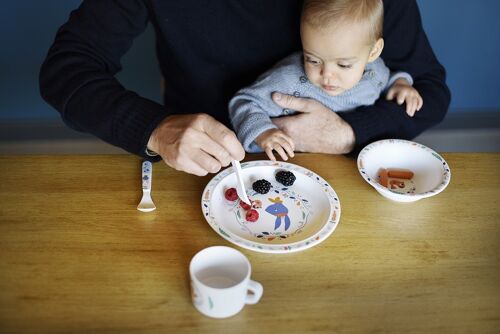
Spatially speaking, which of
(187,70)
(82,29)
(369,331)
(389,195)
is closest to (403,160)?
(389,195)

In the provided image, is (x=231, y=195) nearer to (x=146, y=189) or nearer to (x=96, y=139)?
(x=146, y=189)

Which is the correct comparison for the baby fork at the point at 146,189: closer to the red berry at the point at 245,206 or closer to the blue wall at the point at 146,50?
the red berry at the point at 245,206

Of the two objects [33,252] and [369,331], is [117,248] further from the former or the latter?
[369,331]

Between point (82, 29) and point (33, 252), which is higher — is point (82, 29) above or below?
above

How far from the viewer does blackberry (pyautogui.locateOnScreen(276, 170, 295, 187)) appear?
1085mm

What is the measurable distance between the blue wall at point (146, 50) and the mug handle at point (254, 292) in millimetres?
1520

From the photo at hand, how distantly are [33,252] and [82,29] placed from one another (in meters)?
0.59

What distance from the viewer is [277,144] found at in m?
1.13

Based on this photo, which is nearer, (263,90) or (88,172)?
(88,172)

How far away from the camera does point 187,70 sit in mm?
1383

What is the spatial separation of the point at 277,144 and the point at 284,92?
189 millimetres

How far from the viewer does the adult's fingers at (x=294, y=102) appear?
1214 millimetres

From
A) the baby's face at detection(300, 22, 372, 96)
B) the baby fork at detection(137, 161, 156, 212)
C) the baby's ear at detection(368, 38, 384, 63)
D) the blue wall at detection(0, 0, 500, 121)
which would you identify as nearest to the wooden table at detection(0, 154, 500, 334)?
the baby fork at detection(137, 161, 156, 212)

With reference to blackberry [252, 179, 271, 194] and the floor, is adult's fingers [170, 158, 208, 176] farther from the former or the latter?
the floor
